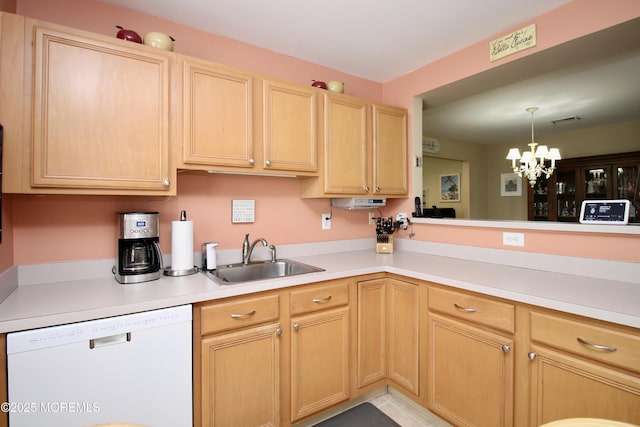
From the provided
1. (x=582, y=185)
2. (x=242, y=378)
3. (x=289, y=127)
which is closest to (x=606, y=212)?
(x=289, y=127)

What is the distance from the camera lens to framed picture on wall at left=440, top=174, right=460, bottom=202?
20.0 ft

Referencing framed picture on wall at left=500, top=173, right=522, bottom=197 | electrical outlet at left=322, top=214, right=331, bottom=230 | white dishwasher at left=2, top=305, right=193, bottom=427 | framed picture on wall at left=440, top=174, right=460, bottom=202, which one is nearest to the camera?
white dishwasher at left=2, top=305, right=193, bottom=427

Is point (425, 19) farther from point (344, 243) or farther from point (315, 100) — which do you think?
point (344, 243)

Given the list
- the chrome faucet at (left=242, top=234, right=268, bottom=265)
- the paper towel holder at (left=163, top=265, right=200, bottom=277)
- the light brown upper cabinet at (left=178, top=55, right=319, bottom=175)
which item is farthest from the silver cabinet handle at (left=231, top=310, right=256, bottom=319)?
the light brown upper cabinet at (left=178, top=55, right=319, bottom=175)

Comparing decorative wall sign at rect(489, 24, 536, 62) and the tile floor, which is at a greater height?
decorative wall sign at rect(489, 24, 536, 62)

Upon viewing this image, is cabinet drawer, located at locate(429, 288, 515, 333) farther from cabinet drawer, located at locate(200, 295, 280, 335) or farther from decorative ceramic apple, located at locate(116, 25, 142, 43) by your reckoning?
decorative ceramic apple, located at locate(116, 25, 142, 43)

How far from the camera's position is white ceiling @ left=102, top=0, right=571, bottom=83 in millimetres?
1748

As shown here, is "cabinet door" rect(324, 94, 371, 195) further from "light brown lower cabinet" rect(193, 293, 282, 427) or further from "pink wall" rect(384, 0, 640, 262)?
"light brown lower cabinet" rect(193, 293, 282, 427)

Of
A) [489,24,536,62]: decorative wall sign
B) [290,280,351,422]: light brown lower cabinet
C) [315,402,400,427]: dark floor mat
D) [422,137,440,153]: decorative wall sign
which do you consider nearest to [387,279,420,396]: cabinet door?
[315,402,400,427]: dark floor mat

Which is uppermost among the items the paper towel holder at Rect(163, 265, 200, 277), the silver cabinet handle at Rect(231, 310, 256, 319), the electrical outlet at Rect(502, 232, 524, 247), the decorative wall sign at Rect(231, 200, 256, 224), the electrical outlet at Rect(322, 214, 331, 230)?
the decorative wall sign at Rect(231, 200, 256, 224)

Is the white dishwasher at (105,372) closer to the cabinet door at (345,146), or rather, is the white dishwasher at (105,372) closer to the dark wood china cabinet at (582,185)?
the cabinet door at (345,146)

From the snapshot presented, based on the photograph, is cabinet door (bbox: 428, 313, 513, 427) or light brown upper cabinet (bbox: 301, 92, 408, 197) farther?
light brown upper cabinet (bbox: 301, 92, 408, 197)

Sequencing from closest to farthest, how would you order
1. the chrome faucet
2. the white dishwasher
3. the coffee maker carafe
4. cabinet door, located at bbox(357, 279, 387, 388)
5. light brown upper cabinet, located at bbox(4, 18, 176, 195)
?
1. the white dishwasher
2. light brown upper cabinet, located at bbox(4, 18, 176, 195)
3. the coffee maker carafe
4. cabinet door, located at bbox(357, 279, 387, 388)
5. the chrome faucet

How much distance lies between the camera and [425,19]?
1889mm
